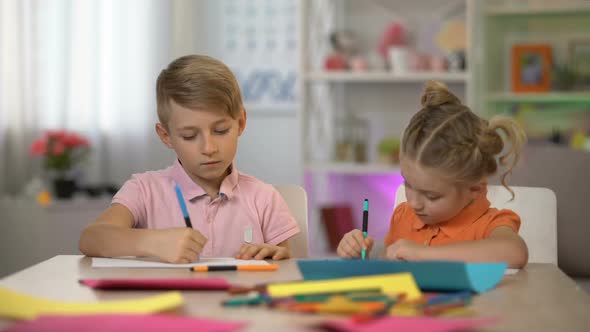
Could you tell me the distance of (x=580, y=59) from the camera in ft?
14.4

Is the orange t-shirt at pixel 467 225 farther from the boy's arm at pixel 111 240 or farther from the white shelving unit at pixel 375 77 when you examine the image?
the white shelving unit at pixel 375 77

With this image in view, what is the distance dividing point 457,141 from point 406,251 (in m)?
0.27

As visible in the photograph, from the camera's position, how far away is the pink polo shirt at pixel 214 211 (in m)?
1.83

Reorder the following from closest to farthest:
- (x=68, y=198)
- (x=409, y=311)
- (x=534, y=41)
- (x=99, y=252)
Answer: (x=409, y=311) → (x=99, y=252) → (x=68, y=198) → (x=534, y=41)

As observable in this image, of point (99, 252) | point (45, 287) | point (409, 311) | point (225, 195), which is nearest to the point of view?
point (409, 311)

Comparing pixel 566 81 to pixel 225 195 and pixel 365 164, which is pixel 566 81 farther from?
pixel 225 195

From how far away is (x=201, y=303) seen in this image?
1097 mm

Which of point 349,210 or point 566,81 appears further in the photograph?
point 349,210

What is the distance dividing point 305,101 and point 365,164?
16.9 inches

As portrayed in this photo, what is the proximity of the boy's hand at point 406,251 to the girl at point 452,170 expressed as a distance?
94 millimetres

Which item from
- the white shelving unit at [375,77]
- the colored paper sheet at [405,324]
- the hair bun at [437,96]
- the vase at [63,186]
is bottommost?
the vase at [63,186]

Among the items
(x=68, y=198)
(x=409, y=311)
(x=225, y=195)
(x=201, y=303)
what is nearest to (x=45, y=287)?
(x=201, y=303)

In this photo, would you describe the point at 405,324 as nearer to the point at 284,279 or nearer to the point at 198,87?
the point at 284,279

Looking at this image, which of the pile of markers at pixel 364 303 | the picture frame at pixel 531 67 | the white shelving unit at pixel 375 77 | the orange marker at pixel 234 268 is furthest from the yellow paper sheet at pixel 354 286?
the picture frame at pixel 531 67
